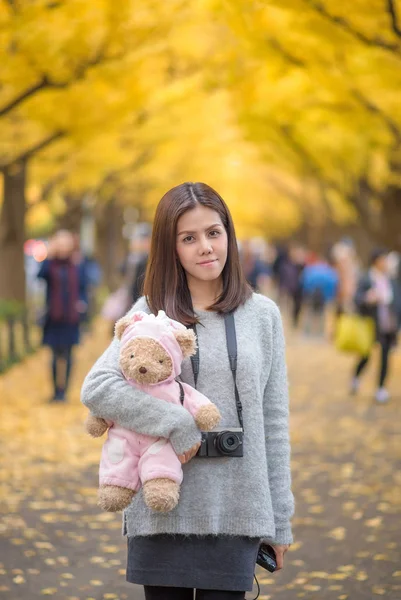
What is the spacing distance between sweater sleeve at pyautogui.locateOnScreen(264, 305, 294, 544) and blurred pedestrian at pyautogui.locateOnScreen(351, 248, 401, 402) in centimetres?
862

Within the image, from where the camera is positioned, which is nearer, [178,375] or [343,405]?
[178,375]

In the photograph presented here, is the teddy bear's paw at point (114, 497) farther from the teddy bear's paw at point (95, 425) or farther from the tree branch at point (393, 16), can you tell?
the tree branch at point (393, 16)

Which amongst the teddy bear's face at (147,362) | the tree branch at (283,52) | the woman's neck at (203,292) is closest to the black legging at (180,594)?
the teddy bear's face at (147,362)

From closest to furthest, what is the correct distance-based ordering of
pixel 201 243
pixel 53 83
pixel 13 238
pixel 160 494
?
pixel 160 494
pixel 201 243
pixel 53 83
pixel 13 238

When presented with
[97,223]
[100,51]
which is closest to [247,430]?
[100,51]

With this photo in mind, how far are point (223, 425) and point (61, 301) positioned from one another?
8.46m

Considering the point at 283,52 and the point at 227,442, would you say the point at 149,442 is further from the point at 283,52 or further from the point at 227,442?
the point at 283,52

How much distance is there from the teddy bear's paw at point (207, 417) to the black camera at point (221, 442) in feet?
0.22

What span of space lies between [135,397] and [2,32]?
7.86m

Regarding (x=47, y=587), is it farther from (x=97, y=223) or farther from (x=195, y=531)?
(x=97, y=223)

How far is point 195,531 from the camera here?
118 inches

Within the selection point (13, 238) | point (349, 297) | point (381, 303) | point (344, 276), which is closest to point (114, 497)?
point (381, 303)

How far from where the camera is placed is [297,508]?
702cm

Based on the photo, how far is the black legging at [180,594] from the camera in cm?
301
